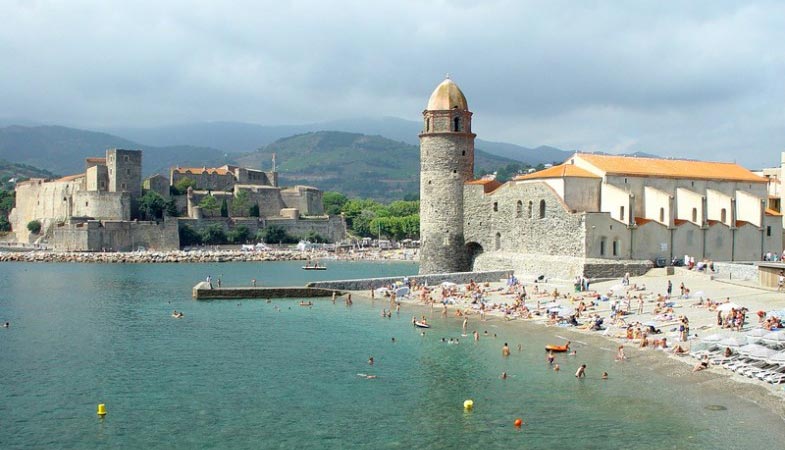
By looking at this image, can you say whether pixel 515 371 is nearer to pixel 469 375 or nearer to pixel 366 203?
pixel 469 375

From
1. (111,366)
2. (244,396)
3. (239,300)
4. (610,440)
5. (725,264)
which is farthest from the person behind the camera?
(239,300)

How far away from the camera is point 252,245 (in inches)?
3295

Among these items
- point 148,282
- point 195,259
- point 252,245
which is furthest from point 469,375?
point 252,245

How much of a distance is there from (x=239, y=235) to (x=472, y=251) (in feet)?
153

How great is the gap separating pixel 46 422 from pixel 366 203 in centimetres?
10139

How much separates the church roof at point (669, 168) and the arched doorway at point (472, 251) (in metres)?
6.70

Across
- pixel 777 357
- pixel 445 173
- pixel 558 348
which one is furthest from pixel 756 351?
pixel 445 173

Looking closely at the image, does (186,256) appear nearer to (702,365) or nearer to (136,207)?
(136,207)

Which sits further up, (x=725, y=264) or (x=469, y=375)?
(x=725, y=264)

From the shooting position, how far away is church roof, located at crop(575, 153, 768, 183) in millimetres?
38438

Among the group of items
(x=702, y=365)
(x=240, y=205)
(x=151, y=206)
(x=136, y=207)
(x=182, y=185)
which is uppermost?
(x=182, y=185)

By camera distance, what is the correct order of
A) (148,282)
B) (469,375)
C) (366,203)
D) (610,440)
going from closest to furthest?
(610,440) < (469,375) < (148,282) < (366,203)

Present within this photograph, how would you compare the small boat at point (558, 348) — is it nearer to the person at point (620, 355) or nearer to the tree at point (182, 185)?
the person at point (620, 355)

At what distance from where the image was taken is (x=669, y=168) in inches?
1570
